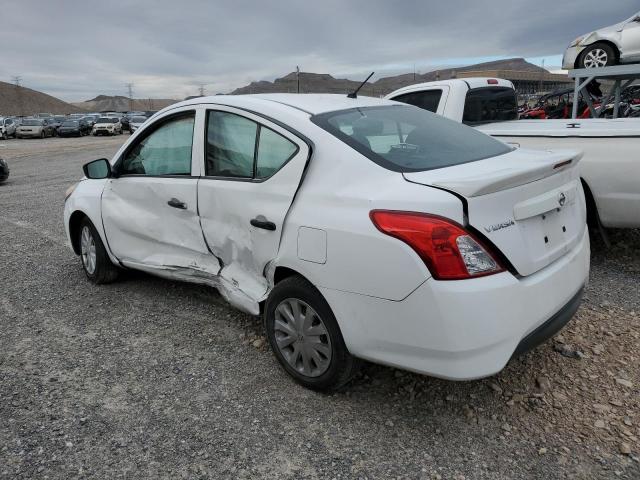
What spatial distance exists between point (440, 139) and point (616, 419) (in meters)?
1.73

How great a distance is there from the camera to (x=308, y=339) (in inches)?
110

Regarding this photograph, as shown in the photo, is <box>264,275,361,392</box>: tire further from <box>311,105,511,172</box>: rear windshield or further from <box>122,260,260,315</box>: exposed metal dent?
<box>311,105,511,172</box>: rear windshield

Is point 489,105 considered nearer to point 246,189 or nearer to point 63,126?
point 246,189

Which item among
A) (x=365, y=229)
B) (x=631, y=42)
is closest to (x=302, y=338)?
(x=365, y=229)

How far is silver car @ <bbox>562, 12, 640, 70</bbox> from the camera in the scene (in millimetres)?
9148

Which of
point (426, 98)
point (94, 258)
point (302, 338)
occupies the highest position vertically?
point (426, 98)

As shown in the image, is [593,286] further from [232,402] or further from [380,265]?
[232,402]

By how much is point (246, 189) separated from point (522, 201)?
1.50 metres

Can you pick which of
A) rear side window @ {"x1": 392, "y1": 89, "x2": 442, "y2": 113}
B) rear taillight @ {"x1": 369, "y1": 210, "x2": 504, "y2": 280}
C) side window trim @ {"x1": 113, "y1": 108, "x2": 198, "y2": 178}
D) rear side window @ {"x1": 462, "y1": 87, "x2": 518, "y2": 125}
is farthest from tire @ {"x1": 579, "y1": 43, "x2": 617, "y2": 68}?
rear taillight @ {"x1": 369, "y1": 210, "x2": 504, "y2": 280}

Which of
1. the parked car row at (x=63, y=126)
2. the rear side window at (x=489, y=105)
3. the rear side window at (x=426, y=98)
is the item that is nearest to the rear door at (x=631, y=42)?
the rear side window at (x=489, y=105)

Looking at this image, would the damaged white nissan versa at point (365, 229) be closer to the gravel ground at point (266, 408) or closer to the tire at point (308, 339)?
the tire at point (308, 339)

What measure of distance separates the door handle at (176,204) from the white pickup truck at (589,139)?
3263mm

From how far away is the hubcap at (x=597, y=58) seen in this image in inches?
376

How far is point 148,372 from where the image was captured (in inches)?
126
